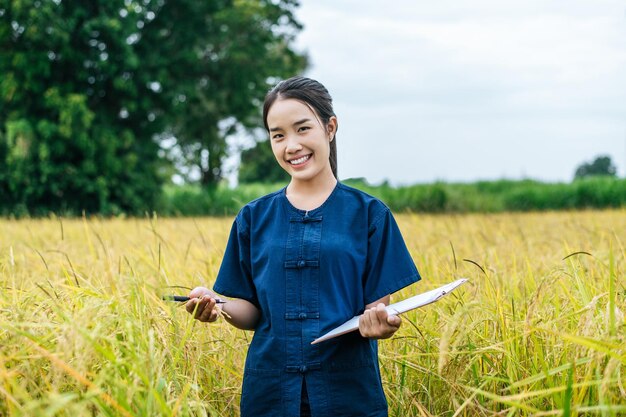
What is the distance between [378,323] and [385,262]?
0.28 meters

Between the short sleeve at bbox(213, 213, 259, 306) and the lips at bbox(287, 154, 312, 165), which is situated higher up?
the lips at bbox(287, 154, 312, 165)

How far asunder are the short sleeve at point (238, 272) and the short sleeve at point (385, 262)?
0.38 m

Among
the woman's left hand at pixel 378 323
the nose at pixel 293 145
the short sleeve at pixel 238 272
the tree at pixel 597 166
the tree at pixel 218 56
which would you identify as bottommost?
the woman's left hand at pixel 378 323

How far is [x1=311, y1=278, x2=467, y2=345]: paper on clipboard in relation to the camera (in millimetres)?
1650

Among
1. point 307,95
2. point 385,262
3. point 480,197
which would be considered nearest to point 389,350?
point 385,262

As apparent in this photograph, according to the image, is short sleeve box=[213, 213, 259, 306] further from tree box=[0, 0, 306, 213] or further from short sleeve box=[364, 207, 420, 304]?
tree box=[0, 0, 306, 213]

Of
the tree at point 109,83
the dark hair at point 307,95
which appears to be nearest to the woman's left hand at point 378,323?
the dark hair at point 307,95

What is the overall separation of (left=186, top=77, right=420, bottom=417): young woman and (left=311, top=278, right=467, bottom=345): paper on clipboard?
104 mm

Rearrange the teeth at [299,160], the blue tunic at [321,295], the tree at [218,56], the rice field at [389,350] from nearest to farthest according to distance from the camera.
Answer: the rice field at [389,350]
the blue tunic at [321,295]
the teeth at [299,160]
the tree at [218,56]

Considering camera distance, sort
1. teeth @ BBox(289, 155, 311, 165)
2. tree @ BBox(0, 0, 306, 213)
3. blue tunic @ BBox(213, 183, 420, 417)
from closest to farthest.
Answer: blue tunic @ BBox(213, 183, 420, 417) → teeth @ BBox(289, 155, 311, 165) → tree @ BBox(0, 0, 306, 213)

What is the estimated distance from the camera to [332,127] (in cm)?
215

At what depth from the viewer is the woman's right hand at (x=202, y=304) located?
6.32ft

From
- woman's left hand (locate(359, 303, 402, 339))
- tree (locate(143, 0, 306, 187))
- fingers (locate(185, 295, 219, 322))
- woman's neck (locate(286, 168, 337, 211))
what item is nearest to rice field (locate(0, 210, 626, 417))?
fingers (locate(185, 295, 219, 322))

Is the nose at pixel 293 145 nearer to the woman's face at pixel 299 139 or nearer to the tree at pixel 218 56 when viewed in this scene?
the woman's face at pixel 299 139
